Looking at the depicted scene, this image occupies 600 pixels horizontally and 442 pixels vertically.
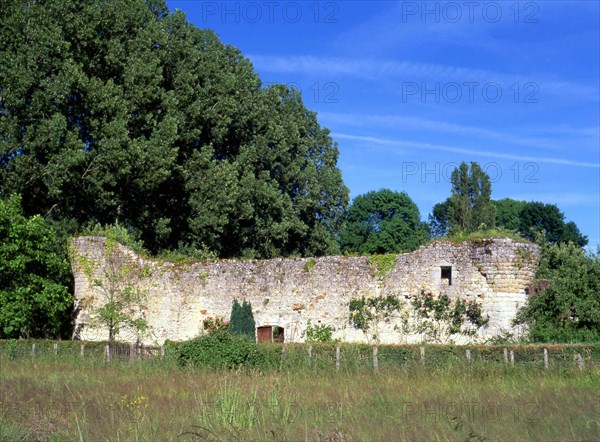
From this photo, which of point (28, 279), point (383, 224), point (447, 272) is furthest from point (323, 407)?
point (383, 224)

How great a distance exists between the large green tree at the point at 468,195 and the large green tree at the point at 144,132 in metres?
16.3

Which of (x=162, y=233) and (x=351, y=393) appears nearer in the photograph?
(x=351, y=393)

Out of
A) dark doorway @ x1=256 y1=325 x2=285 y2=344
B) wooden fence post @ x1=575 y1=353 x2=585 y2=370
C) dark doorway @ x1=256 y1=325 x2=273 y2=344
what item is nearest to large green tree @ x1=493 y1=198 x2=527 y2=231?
dark doorway @ x1=256 y1=325 x2=285 y2=344

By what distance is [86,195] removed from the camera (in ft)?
97.9

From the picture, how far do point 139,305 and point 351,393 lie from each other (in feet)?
53.7

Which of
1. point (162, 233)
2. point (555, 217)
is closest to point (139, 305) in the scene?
point (162, 233)

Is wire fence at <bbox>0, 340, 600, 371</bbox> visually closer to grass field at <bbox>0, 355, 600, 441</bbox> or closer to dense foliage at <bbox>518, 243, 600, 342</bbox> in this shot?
grass field at <bbox>0, 355, 600, 441</bbox>

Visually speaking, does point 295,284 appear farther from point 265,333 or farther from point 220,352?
point 220,352

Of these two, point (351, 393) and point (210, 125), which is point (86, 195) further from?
point (351, 393)

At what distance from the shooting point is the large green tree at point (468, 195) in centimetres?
5441

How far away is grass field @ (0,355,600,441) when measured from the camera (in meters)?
8.15

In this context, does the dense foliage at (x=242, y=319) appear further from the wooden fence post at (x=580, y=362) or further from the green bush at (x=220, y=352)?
the wooden fence post at (x=580, y=362)

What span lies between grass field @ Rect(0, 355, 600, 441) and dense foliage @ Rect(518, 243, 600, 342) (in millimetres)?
6873

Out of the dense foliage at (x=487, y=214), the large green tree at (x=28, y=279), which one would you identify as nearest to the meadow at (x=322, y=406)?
the large green tree at (x=28, y=279)
